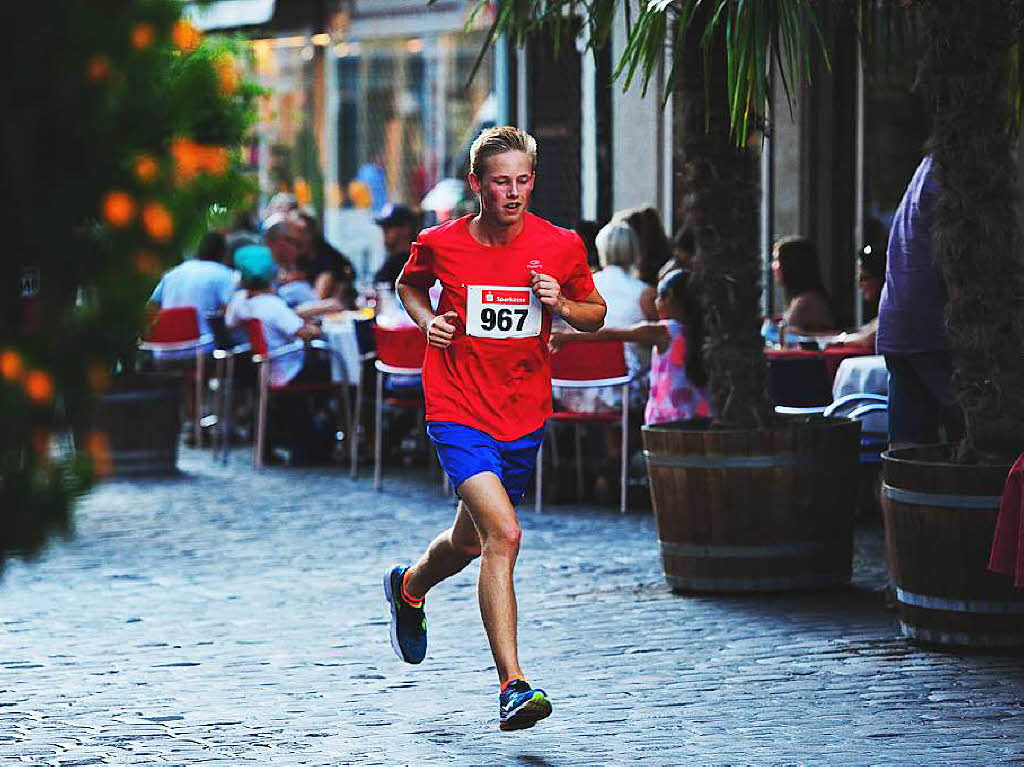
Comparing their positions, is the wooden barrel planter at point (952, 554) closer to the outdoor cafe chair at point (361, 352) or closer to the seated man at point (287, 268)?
the outdoor cafe chair at point (361, 352)

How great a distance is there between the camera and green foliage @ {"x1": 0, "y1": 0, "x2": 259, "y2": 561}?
8.11 feet

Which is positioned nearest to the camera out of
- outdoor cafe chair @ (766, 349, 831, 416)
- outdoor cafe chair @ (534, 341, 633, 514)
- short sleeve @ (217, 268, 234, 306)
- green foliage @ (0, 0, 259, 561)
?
green foliage @ (0, 0, 259, 561)

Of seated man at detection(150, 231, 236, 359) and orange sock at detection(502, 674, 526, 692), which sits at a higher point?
seated man at detection(150, 231, 236, 359)

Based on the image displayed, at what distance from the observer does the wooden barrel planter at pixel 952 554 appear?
6801mm

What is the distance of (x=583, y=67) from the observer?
18.7m

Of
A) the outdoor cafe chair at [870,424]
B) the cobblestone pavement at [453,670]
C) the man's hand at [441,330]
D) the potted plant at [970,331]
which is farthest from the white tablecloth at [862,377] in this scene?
the man's hand at [441,330]

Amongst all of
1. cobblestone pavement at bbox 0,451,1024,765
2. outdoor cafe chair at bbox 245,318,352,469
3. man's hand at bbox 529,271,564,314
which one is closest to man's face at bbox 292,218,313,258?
outdoor cafe chair at bbox 245,318,352,469

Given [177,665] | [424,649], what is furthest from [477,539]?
[177,665]

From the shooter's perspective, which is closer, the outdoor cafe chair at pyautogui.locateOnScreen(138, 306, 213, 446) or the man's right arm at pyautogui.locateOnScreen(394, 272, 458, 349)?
the man's right arm at pyautogui.locateOnScreen(394, 272, 458, 349)

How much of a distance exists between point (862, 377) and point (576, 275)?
3794 mm

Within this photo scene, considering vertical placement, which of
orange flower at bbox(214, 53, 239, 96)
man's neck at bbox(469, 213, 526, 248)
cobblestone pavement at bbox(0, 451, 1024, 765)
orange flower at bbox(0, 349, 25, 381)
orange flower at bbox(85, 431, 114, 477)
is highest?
orange flower at bbox(214, 53, 239, 96)

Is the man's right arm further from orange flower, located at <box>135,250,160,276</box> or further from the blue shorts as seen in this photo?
orange flower, located at <box>135,250,160,276</box>

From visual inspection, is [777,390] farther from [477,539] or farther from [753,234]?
[477,539]

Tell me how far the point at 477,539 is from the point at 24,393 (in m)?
3.94
